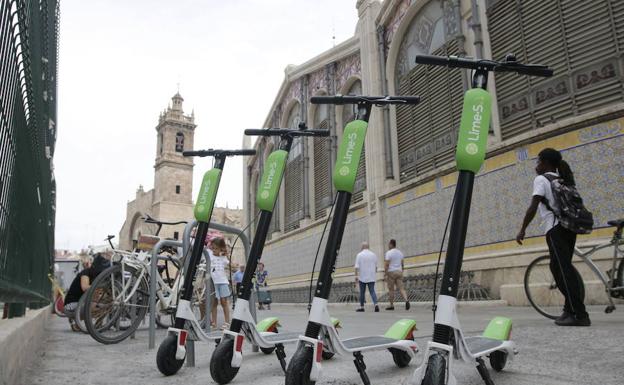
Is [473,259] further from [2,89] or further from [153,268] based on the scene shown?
[2,89]

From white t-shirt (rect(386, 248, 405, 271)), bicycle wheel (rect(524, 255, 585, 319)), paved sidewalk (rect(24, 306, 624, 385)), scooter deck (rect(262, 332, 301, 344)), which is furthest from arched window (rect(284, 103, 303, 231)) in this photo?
scooter deck (rect(262, 332, 301, 344))

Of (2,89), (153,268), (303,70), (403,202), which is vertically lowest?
(153,268)

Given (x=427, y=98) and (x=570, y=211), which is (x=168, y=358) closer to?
(x=570, y=211)

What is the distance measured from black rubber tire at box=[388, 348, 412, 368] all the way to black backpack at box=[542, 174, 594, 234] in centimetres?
221

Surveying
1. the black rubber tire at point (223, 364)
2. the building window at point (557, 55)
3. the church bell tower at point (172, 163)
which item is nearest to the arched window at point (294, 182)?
the building window at point (557, 55)

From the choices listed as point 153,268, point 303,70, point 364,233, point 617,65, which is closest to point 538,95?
point 617,65

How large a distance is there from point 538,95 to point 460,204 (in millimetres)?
8496

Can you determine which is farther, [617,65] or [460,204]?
[617,65]

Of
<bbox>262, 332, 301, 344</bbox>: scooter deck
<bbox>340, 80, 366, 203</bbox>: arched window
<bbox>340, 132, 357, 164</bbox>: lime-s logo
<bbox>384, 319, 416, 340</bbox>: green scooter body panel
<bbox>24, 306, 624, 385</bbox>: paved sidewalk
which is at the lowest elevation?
<bbox>24, 306, 624, 385</bbox>: paved sidewalk

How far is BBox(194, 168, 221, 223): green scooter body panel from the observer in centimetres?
310

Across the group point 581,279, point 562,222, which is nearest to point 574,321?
point 581,279

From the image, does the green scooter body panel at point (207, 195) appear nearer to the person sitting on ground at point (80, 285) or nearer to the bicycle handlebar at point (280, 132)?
the bicycle handlebar at point (280, 132)

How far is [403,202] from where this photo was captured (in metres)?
12.7

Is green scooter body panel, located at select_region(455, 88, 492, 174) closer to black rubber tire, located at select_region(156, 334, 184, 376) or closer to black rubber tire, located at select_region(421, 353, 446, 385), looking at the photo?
black rubber tire, located at select_region(421, 353, 446, 385)
